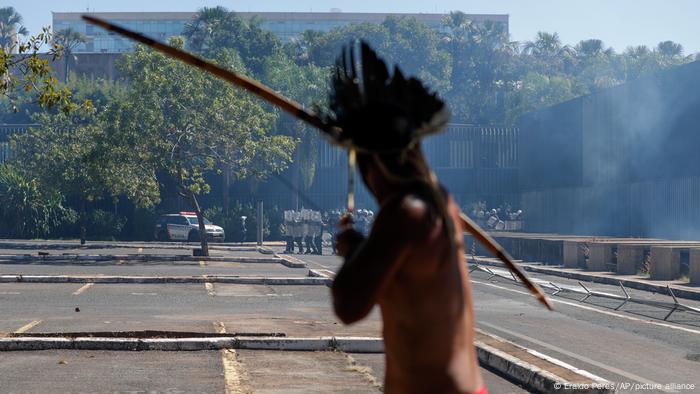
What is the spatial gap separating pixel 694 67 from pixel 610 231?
29.9 ft

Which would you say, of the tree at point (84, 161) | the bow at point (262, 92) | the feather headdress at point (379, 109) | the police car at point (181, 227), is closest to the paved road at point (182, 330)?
the tree at point (84, 161)

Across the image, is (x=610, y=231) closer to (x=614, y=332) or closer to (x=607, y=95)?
(x=607, y=95)

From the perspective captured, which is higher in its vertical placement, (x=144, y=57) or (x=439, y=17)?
(x=439, y=17)

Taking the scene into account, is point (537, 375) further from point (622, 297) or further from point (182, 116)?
point (182, 116)

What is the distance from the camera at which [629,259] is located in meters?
28.7

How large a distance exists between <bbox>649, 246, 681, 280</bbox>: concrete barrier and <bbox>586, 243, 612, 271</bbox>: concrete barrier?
4.05 meters

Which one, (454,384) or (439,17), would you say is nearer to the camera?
(454,384)

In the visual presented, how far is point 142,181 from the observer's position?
113 feet

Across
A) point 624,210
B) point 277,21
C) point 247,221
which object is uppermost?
point 277,21

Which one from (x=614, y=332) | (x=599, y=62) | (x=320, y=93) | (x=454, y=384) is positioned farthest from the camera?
(x=599, y=62)

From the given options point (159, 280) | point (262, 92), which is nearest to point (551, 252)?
point (159, 280)

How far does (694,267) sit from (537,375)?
1610cm

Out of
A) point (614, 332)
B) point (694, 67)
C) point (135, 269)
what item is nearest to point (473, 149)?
point (694, 67)

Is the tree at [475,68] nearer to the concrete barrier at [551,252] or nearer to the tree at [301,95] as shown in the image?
the tree at [301,95]
